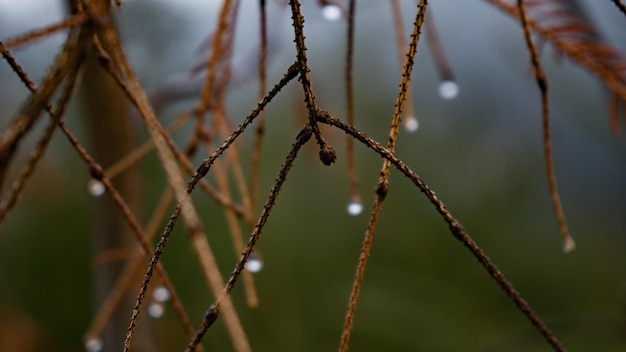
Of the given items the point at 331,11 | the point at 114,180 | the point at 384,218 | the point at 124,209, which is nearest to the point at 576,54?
the point at 331,11

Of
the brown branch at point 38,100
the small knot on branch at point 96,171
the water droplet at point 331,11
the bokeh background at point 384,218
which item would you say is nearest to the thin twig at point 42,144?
the brown branch at point 38,100

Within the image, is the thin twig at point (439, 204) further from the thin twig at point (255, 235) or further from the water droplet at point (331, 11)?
the water droplet at point (331, 11)

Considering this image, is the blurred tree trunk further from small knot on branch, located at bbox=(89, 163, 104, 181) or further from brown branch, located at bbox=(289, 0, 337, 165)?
brown branch, located at bbox=(289, 0, 337, 165)

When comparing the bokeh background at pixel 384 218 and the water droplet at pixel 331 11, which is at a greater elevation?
the bokeh background at pixel 384 218

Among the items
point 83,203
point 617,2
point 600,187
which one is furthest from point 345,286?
point 617,2

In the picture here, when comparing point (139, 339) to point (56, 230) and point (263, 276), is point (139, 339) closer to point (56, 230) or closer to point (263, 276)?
point (263, 276)
